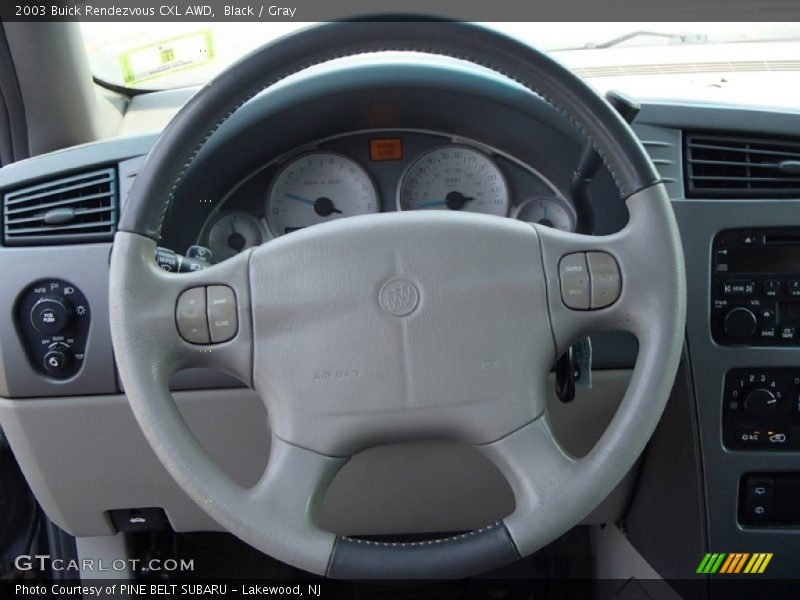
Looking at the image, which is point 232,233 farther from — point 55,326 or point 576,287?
point 576,287

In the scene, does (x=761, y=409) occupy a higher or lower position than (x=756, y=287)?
lower

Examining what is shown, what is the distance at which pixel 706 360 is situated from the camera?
152cm

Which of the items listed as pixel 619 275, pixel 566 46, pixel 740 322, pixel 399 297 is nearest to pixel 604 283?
pixel 619 275

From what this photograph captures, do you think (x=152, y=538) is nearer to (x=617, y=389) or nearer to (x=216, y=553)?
(x=216, y=553)

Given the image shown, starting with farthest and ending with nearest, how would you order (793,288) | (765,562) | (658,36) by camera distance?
(658,36)
(765,562)
(793,288)

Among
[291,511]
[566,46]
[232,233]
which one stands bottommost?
[291,511]

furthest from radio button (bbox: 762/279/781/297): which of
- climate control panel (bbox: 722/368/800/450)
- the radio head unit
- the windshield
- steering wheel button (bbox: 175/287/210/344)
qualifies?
steering wheel button (bbox: 175/287/210/344)

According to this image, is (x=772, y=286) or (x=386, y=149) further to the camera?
(x=386, y=149)

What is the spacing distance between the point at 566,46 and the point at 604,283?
957mm

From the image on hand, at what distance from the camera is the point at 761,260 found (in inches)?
59.4

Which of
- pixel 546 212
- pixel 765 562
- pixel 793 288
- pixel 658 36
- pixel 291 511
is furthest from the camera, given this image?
pixel 658 36

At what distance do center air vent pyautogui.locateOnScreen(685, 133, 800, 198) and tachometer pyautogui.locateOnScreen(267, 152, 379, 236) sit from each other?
0.63m

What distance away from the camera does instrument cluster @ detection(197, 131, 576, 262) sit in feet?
5.49

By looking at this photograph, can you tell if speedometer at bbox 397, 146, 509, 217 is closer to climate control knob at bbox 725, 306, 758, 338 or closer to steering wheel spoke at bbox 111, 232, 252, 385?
climate control knob at bbox 725, 306, 758, 338
